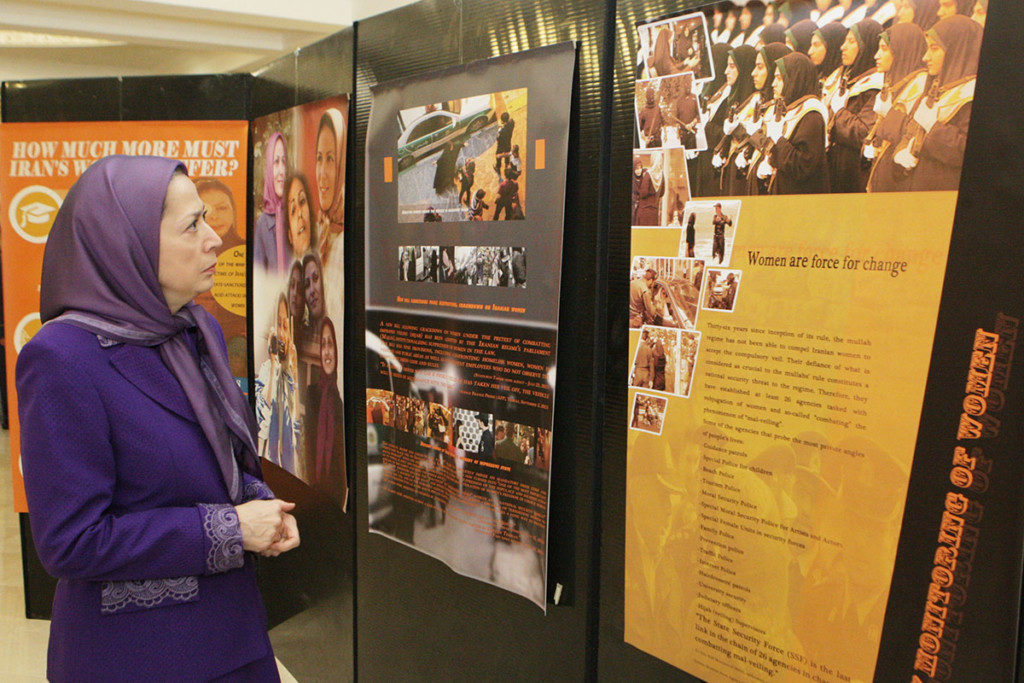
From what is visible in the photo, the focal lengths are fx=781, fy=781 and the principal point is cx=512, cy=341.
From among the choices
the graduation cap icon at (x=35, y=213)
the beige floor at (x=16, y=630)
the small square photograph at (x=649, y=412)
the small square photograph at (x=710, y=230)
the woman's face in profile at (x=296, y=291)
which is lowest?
the beige floor at (x=16, y=630)

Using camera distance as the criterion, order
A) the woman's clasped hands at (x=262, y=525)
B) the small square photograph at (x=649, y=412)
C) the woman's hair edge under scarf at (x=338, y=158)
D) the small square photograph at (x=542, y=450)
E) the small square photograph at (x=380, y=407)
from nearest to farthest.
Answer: the woman's clasped hands at (x=262, y=525) → the small square photograph at (x=649, y=412) → the small square photograph at (x=542, y=450) → the small square photograph at (x=380, y=407) → the woman's hair edge under scarf at (x=338, y=158)

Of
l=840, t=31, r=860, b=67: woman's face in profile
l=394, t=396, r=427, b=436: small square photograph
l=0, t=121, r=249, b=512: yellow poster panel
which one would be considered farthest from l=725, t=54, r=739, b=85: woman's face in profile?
l=0, t=121, r=249, b=512: yellow poster panel

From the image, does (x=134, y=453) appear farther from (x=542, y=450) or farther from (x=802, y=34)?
(x=802, y=34)

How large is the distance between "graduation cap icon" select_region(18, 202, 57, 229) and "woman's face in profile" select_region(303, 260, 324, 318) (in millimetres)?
1775

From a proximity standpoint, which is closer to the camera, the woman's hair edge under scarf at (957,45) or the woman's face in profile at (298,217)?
the woman's hair edge under scarf at (957,45)

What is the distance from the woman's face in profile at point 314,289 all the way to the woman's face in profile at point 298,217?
98 millimetres

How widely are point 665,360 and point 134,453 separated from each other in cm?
116

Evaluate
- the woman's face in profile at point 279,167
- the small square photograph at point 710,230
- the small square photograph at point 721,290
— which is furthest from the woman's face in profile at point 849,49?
the woman's face in profile at point 279,167

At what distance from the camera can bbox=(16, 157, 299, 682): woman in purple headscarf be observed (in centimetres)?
152

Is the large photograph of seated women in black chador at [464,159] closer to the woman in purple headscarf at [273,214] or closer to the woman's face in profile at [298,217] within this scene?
the woman's face in profile at [298,217]

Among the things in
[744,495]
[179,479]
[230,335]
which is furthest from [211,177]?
[744,495]

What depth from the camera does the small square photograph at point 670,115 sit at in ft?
5.59

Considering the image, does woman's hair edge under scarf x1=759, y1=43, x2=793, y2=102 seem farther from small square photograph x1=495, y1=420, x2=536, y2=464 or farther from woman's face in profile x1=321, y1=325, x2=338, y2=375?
woman's face in profile x1=321, y1=325, x2=338, y2=375

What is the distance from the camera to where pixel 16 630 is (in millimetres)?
4258
